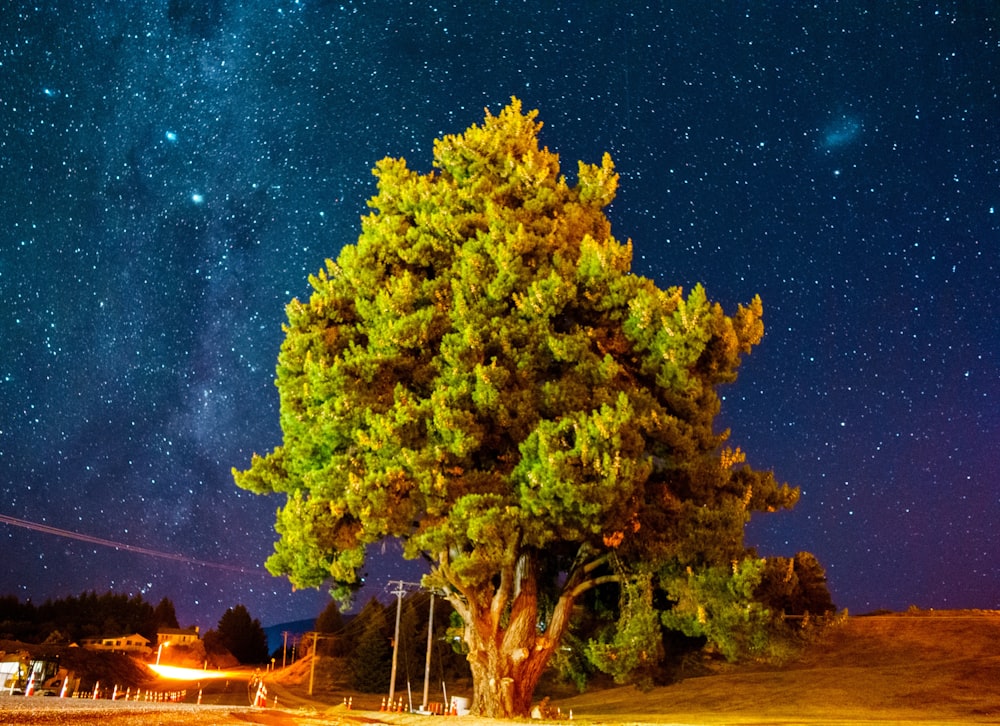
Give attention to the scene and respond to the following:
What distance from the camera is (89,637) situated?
10294 centimetres

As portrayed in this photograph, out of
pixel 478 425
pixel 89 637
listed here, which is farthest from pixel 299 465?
pixel 89 637

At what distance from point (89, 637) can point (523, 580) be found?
343ft

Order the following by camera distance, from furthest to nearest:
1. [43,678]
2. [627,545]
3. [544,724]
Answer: [43,678]
[627,545]
[544,724]

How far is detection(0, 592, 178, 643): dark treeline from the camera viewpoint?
308ft

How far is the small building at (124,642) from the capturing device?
98.7 metres

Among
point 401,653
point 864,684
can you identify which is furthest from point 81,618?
point 864,684

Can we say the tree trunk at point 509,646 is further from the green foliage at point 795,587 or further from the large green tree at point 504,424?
the green foliage at point 795,587

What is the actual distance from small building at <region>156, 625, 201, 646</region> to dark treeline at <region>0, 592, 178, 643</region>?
1600 mm

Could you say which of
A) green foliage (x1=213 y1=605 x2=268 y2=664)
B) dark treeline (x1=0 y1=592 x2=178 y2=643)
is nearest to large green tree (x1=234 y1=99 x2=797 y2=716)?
dark treeline (x1=0 y1=592 x2=178 y2=643)

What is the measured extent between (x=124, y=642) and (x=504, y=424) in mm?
104917

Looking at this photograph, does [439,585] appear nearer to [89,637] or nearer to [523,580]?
[523,580]

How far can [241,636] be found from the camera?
394 feet

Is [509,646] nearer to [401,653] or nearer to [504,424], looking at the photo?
[504,424]

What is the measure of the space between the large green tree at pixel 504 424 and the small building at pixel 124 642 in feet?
313
